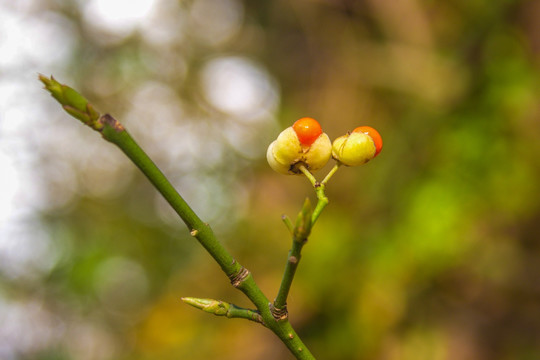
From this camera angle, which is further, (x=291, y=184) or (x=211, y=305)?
(x=291, y=184)

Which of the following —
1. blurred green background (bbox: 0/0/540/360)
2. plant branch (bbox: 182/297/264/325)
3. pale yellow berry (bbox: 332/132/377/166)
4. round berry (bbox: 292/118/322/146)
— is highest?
blurred green background (bbox: 0/0/540/360)

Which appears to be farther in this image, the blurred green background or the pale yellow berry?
the blurred green background

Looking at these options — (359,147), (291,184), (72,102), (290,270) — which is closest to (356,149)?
(359,147)

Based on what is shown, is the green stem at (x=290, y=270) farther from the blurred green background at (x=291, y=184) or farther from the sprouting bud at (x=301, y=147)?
the blurred green background at (x=291, y=184)

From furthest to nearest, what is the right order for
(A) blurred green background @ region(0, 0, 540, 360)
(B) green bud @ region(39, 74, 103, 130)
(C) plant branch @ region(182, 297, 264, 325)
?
(A) blurred green background @ region(0, 0, 540, 360)
(C) plant branch @ region(182, 297, 264, 325)
(B) green bud @ region(39, 74, 103, 130)

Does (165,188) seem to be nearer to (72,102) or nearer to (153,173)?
(153,173)

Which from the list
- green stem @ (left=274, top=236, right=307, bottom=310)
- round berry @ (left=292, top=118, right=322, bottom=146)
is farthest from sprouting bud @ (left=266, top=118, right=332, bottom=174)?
green stem @ (left=274, top=236, right=307, bottom=310)

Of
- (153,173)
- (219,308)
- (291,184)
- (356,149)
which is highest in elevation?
(291,184)

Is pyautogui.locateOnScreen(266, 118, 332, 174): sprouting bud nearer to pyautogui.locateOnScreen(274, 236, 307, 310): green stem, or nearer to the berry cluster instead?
the berry cluster
